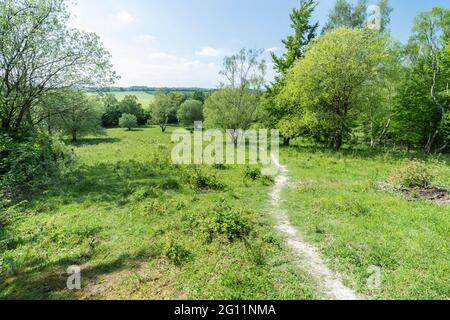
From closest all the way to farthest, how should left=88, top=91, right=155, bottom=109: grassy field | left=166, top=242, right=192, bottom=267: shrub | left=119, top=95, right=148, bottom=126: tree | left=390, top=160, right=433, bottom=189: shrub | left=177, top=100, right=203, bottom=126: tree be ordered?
left=166, top=242, right=192, bottom=267: shrub, left=390, top=160, right=433, bottom=189: shrub, left=177, top=100, right=203, bottom=126: tree, left=119, top=95, right=148, bottom=126: tree, left=88, top=91, right=155, bottom=109: grassy field

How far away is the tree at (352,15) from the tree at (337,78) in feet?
45.5

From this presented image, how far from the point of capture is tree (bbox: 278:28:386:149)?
2539 cm

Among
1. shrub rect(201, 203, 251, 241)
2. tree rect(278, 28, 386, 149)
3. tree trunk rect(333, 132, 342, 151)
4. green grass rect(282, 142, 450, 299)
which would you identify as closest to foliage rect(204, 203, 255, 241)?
shrub rect(201, 203, 251, 241)

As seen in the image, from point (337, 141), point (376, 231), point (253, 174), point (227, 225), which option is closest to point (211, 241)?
point (227, 225)

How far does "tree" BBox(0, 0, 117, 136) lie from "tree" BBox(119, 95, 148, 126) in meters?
72.6

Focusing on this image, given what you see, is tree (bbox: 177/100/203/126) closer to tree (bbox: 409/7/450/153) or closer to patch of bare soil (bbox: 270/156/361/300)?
tree (bbox: 409/7/450/153)

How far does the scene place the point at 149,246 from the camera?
29.5 feet

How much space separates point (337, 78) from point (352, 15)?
19.6m

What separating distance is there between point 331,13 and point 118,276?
4505 cm

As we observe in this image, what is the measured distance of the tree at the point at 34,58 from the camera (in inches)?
644

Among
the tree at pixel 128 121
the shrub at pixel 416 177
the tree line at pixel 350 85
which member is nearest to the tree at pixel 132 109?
the tree at pixel 128 121

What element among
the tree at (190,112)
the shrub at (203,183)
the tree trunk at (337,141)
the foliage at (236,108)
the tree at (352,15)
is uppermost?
the tree at (352,15)

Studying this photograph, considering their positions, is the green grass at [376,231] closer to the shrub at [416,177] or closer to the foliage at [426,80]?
the shrub at [416,177]
